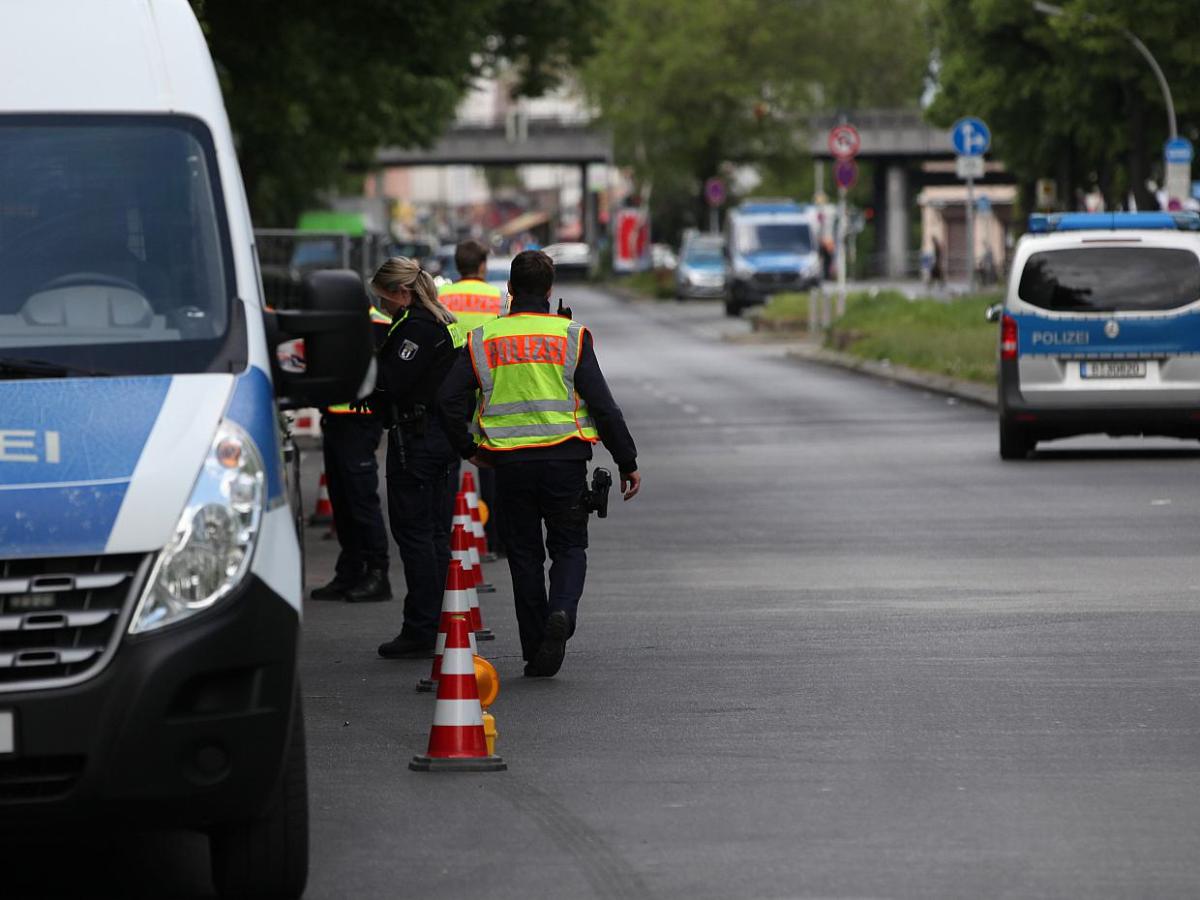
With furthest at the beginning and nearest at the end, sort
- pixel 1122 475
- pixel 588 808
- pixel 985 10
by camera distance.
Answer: pixel 985 10 < pixel 1122 475 < pixel 588 808

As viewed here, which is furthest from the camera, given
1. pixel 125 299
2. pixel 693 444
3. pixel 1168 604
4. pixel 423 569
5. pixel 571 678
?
pixel 693 444

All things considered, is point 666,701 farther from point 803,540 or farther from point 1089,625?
point 803,540

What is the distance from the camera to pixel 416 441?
11.7m

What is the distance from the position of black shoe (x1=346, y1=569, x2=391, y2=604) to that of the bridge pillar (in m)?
100

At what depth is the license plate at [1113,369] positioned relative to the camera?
70.5ft

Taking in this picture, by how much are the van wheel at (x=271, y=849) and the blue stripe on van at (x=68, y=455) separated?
28.7 inches

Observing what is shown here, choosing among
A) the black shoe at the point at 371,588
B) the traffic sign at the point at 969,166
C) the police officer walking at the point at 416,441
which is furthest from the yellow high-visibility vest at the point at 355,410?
the traffic sign at the point at 969,166

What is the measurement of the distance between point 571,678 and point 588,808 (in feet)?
8.95

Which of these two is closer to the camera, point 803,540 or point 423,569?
point 423,569

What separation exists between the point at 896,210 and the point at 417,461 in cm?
10514

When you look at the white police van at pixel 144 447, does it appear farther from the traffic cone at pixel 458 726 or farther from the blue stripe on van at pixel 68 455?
the traffic cone at pixel 458 726

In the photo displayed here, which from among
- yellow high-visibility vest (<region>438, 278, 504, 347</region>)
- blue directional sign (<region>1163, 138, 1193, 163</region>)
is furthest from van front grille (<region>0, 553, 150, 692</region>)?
blue directional sign (<region>1163, 138, 1193, 163</region>)

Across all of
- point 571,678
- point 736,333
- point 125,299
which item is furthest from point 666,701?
point 736,333

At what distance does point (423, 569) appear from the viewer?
11.5m
